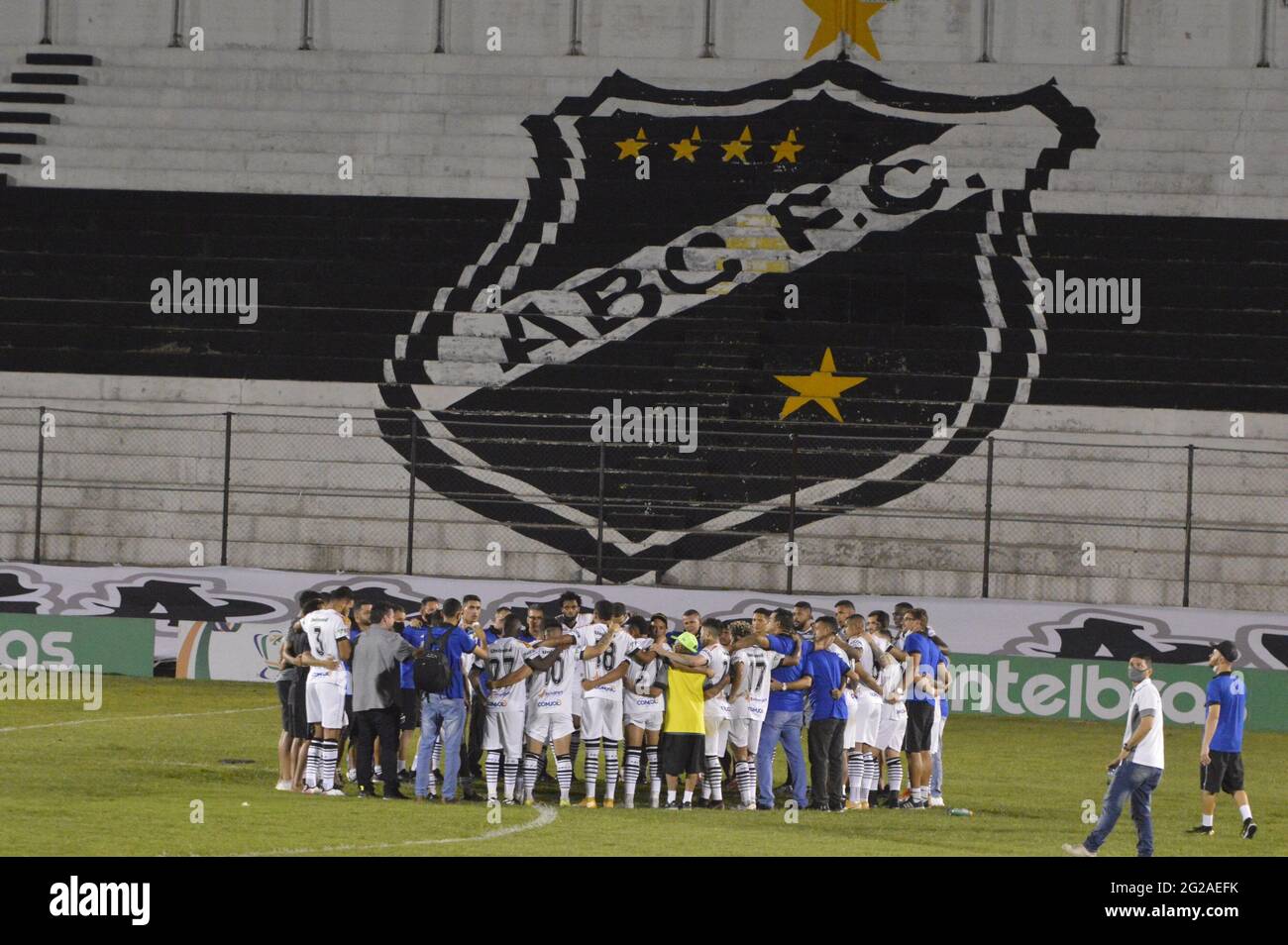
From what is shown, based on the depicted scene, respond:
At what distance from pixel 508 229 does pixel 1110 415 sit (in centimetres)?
1026

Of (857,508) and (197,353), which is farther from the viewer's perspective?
(197,353)

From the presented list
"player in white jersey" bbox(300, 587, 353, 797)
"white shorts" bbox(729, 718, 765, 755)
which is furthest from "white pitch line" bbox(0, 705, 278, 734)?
"white shorts" bbox(729, 718, 765, 755)

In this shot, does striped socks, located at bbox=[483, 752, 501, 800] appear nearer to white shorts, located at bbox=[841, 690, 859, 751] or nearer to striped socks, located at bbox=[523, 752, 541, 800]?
striped socks, located at bbox=[523, 752, 541, 800]

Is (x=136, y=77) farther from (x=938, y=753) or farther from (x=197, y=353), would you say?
(x=938, y=753)

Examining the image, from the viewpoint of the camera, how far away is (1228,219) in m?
30.2

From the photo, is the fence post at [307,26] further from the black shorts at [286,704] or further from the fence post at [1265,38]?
the black shorts at [286,704]

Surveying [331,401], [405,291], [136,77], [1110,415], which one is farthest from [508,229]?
[1110,415]

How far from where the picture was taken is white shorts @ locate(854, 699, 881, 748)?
1816 cm

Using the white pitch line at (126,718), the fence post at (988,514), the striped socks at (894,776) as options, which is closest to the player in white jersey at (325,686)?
the white pitch line at (126,718)

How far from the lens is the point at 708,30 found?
111 ft

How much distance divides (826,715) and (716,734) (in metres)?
1.09

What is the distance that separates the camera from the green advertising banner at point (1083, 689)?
24234 mm

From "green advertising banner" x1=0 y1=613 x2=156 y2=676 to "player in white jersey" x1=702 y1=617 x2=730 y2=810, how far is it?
10.7 m
